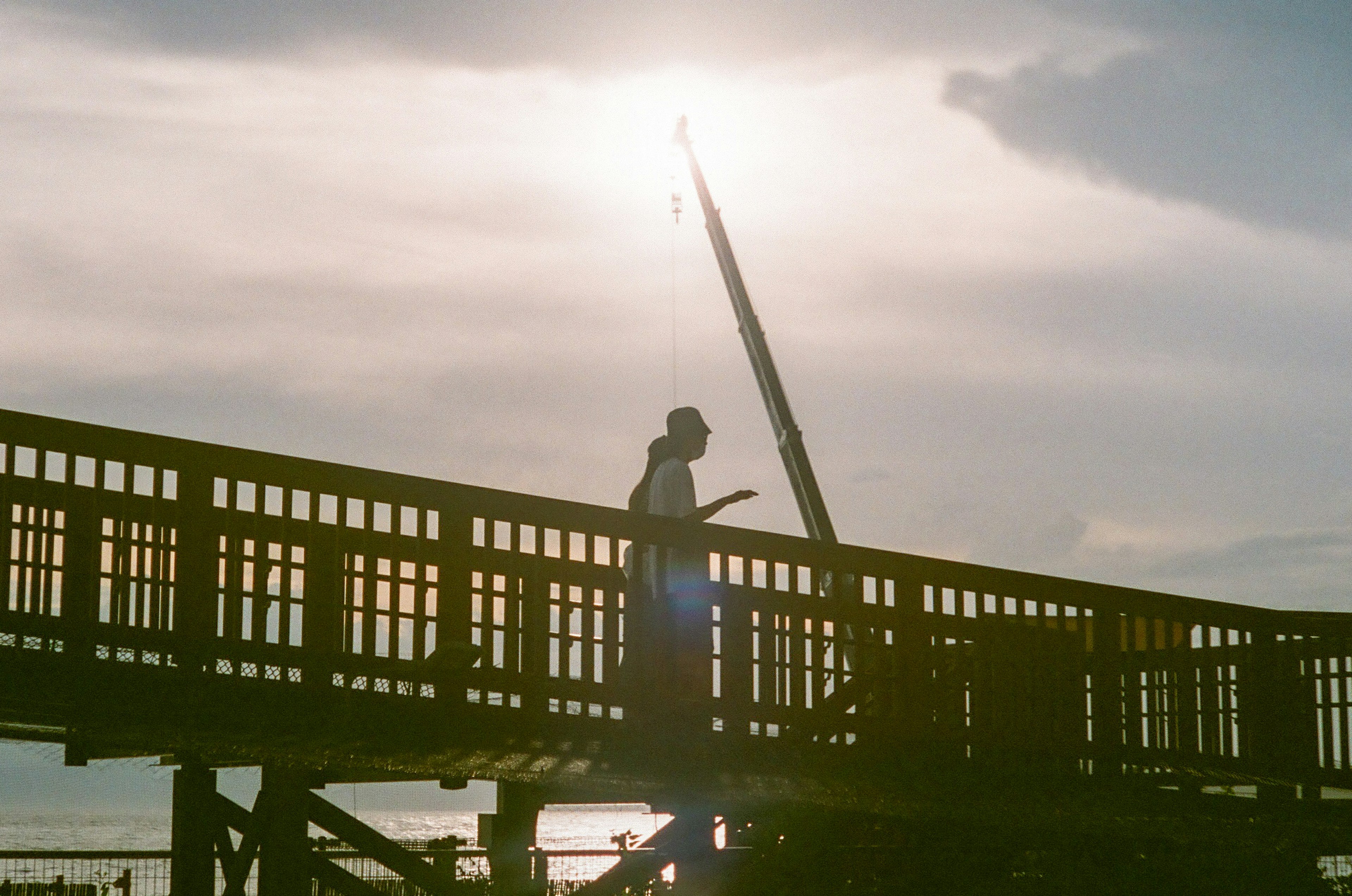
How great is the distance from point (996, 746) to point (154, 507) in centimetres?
483

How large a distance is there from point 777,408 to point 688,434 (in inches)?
560

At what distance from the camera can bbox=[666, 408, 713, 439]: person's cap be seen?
8.70 meters

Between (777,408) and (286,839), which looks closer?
(286,839)

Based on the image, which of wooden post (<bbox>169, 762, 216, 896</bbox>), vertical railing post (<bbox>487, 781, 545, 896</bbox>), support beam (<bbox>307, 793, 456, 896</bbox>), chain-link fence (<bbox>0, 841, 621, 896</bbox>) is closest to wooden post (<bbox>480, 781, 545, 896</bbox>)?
vertical railing post (<bbox>487, 781, 545, 896</bbox>)

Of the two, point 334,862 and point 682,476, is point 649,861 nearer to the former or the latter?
point 682,476

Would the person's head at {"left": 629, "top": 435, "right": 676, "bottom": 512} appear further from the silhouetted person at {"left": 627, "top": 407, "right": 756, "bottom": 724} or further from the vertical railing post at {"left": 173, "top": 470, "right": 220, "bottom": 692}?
the vertical railing post at {"left": 173, "top": 470, "right": 220, "bottom": 692}

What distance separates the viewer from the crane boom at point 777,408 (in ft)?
73.3

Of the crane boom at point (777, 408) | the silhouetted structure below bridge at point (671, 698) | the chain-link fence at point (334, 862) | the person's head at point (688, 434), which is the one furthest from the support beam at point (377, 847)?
the crane boom at point (777, 408)

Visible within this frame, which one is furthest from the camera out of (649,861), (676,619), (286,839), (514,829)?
(514,829)

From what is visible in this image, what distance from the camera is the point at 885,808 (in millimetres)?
7531

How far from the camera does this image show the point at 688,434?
28.7 feet

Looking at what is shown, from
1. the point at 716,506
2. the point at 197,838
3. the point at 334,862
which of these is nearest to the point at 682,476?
the point at 716,506

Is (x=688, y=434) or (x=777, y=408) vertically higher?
(x=777, y=408)

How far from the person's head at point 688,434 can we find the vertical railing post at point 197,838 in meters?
3.41
